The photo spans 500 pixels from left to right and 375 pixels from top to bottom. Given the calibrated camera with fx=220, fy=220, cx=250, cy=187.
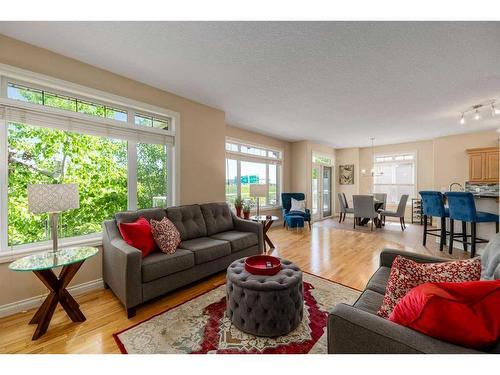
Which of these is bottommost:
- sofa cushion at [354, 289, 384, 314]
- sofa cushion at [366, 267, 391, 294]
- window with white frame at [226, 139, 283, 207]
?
sofa cushion at [354, 289, 384, 314]

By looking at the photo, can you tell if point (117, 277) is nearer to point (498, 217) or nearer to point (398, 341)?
point (398, 341)

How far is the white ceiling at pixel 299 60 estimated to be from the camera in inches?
77.4

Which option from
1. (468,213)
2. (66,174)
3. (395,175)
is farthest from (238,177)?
(395,175)

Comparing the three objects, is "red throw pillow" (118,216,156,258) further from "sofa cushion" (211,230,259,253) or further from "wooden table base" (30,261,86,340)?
"sofa cushion" (211,230,259,253)

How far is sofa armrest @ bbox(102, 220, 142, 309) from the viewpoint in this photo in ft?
6.70

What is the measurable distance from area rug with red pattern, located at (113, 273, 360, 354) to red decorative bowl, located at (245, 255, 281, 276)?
0.48 meters

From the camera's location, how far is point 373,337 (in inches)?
36.2

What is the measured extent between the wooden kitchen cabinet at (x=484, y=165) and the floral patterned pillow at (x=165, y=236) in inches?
288

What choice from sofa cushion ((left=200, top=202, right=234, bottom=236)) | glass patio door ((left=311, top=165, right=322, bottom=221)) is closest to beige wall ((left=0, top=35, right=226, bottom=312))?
sofa cushion ((left=200, top=202, right=234, bottom=236))

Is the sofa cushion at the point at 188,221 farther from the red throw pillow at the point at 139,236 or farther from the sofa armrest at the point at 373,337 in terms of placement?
the sofa armrest at the point at 373,337

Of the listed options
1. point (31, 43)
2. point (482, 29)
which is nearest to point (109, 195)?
point (31, 43)

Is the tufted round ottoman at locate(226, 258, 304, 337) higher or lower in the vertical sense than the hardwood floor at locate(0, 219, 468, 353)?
higher

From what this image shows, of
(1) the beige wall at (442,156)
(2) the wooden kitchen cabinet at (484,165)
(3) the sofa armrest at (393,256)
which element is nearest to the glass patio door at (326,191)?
(1) the beige wall at (442,156)
